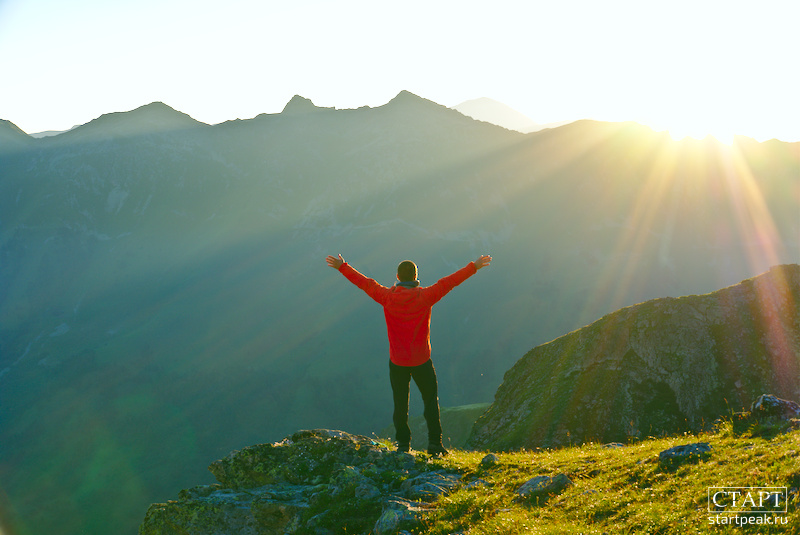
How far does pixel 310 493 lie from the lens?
9766 mm

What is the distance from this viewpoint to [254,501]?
955 cm

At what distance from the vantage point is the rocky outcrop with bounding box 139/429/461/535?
8441 mm

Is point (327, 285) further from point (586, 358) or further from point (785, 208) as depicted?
point (785, 208)

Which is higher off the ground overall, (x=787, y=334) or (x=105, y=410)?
(x=787, y=334)

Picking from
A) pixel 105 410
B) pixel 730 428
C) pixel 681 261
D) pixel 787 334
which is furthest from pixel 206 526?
pixel 681 261

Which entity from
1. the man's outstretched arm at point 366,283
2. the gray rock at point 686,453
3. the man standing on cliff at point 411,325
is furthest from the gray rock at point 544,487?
the man's outstretched arm at point 366,283

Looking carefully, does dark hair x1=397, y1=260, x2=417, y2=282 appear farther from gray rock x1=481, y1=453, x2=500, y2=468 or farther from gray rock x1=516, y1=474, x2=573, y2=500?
gray rock x1=516, y1=474, x2=573, y2=500

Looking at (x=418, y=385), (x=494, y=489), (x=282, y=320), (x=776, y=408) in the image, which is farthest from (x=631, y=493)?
(x=282, y=320)

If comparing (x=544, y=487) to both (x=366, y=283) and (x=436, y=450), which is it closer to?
(x=436, y=450)

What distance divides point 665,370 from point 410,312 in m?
14.1

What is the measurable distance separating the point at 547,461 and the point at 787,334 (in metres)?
14.3

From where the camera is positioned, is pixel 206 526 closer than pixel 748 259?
Yes

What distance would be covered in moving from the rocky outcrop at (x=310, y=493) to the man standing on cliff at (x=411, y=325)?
1.31 meters

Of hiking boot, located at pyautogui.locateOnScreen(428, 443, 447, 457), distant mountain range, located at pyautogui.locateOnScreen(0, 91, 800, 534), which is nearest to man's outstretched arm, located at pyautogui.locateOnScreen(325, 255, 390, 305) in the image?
hiking boot, located at pyautogui.locateOnScreen(428, 443, 447, 457)
